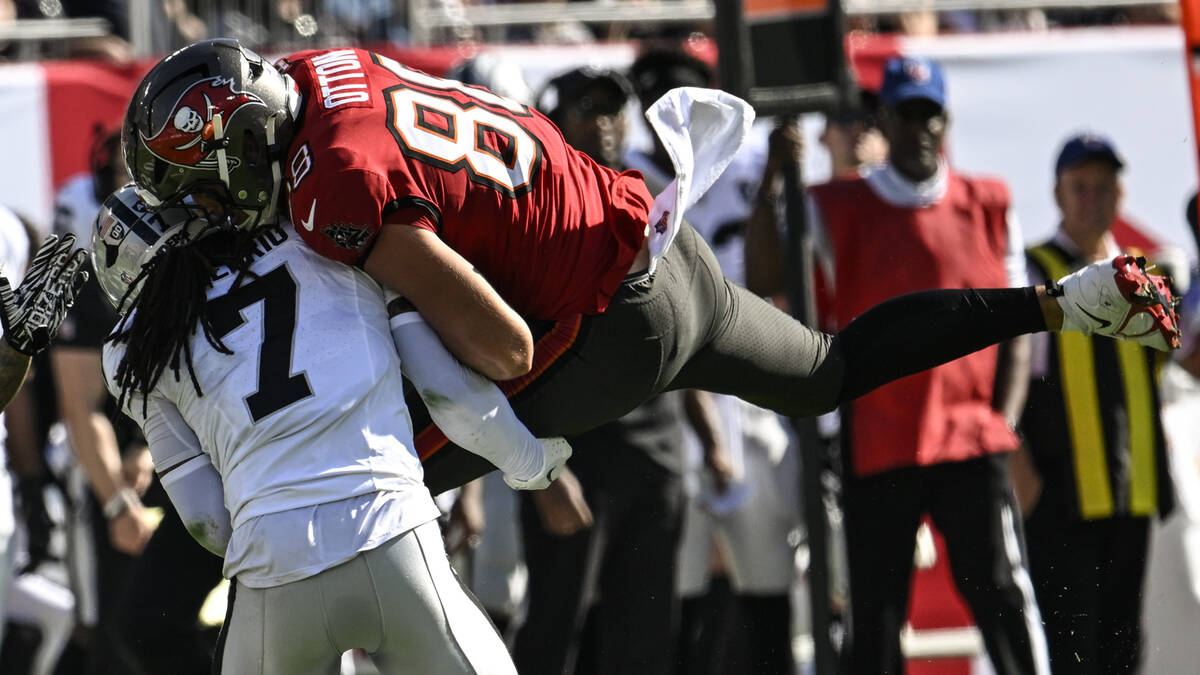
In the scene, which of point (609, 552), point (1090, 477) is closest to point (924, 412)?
point (1090, 477)

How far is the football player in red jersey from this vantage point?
2.82m

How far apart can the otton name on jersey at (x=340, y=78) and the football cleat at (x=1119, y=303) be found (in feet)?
4.97

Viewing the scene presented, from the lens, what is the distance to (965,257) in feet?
15.4

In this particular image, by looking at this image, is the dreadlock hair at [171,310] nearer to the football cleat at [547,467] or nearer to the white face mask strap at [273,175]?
the white face mask strap at [273,175]

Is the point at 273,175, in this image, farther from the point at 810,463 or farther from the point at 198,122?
the point at 810,463

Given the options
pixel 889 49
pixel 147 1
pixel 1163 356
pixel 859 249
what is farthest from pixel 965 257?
pixel 147 1

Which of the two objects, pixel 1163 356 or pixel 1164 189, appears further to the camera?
pixel 1164 189

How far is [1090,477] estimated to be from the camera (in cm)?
475

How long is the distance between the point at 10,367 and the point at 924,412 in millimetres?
2440

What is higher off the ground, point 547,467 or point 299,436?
point 299,436

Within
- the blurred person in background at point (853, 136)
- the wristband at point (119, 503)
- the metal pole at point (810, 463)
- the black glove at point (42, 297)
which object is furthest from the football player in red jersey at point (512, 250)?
the blurred person in background at point (853, 136)

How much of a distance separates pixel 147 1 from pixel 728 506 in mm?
2881

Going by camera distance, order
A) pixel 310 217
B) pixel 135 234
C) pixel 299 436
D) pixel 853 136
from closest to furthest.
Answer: pixel 299 436
pixel 310 217
pixel 135 234
pixel 853 136

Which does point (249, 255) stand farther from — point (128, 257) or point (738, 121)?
point (738, 121)
